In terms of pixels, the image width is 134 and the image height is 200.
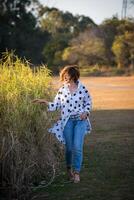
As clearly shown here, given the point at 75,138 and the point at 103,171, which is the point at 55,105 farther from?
the point at 103,171

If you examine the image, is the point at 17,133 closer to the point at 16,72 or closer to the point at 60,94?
the point at 60,94

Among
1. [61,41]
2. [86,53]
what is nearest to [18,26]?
[86,53]

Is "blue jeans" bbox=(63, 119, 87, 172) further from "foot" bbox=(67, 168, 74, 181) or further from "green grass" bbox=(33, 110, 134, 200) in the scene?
"green grass" bbox=(33, 110, 134, 200)

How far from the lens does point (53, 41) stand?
56594 mm

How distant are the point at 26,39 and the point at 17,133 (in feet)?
120

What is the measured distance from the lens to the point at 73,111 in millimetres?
7047

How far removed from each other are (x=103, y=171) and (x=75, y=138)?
97cm

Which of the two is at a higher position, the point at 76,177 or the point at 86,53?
the point at 86,53

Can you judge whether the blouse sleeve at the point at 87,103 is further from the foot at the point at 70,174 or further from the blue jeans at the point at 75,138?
the foot at the point at 70,174

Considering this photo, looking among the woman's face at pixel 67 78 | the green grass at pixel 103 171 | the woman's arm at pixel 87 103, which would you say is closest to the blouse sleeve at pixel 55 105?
the woman's face at pixel 67 78

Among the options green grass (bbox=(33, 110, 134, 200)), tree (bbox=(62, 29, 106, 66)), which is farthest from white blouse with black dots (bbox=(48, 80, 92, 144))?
tree (bbox=(62, 29, 106, 66))

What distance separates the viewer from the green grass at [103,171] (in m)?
6.51

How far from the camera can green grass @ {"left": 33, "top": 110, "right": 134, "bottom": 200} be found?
256 inches

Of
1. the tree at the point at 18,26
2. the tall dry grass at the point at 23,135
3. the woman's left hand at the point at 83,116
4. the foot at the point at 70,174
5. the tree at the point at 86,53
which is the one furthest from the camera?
the tree at the point at 86,53
